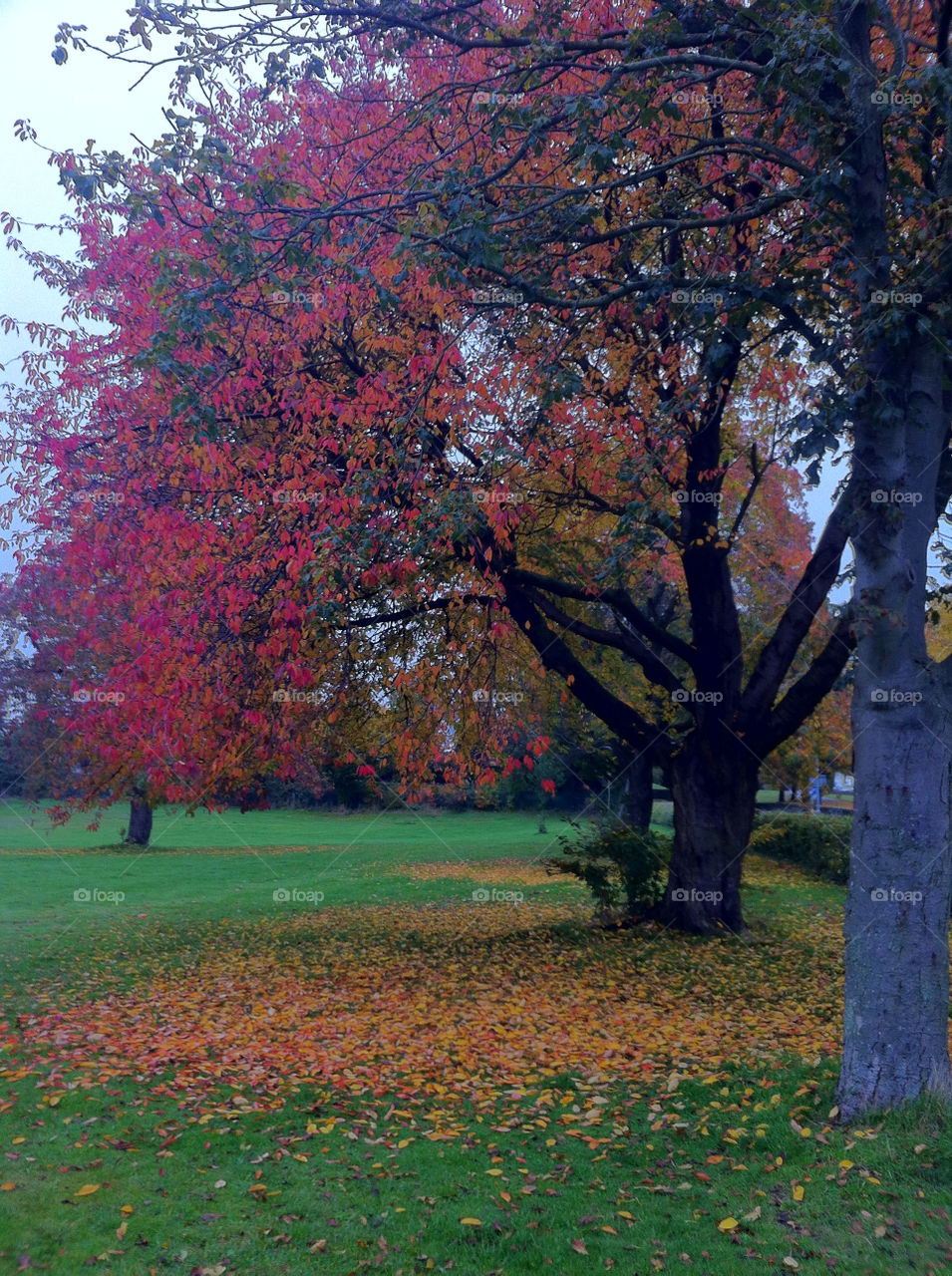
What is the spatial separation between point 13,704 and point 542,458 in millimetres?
29366

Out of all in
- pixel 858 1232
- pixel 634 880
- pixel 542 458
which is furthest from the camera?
pixel 634 880

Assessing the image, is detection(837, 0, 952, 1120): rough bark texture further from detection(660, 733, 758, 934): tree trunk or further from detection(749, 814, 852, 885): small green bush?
detection(749, 814, 852, 885): small green bush

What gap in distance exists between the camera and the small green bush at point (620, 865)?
15.5 m

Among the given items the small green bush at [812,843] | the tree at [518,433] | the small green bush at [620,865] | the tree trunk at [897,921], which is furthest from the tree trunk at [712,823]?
the small green bush at [812,843]

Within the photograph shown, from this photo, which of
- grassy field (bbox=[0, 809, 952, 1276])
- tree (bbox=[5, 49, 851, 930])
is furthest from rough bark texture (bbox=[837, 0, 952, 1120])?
tree (bbox=[5, 49, 851, 930])

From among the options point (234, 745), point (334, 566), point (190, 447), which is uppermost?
point (190, 447)

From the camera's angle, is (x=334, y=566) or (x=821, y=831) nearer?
(x=334, y=566)

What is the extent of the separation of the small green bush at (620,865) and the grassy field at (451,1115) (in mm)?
829

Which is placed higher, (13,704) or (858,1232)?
(13,704)

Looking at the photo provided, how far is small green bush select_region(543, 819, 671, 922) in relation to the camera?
51.0 ft

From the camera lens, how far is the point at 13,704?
35.3 metres

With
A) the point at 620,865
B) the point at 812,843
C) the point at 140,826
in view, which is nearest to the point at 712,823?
the point at 620,865

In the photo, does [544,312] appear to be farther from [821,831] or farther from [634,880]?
[821,831]

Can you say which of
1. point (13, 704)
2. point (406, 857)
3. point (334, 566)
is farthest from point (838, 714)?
point (13, 704)
